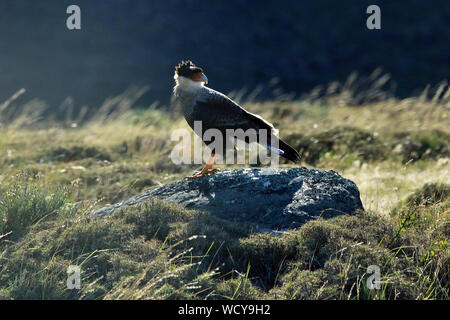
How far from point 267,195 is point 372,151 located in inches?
192

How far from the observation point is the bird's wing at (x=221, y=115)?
17.7 feet

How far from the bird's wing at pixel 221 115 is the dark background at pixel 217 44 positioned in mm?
15662

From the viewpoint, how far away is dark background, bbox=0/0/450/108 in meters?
22.6

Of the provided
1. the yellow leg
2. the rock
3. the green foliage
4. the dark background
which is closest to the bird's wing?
the yellow leg

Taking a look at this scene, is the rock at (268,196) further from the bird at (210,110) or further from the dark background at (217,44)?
the dark background at (217,44)

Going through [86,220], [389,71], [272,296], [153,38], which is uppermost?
[153,38]

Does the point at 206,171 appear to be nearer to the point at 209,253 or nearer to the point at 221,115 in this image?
the point at 221,115

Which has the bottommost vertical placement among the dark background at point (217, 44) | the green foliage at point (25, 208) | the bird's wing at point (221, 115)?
the green foliage at point (25, 208)

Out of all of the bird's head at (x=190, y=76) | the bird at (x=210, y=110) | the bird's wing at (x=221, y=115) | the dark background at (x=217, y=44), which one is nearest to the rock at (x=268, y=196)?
the bird at (x=210, y=110)

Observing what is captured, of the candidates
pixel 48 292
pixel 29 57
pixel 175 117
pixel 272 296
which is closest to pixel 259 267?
pixel 272 296

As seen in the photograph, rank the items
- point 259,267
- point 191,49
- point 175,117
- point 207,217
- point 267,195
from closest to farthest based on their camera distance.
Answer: point 259,267
point 207,217
point 267,195
point 175,117
point 191,49

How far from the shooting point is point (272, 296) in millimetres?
3758

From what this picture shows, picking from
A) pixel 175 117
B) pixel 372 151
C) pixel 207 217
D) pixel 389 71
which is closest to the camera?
pixel 207 217

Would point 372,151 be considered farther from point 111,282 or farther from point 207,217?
point 111,282
